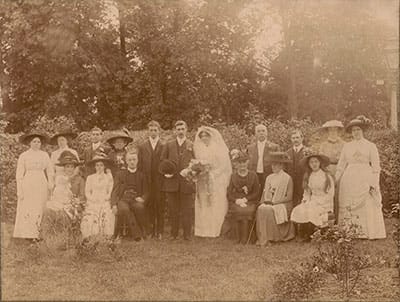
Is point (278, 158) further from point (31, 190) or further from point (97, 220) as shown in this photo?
point (31, 190)

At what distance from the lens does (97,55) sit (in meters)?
15.7

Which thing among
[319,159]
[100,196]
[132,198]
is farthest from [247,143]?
[100,196]

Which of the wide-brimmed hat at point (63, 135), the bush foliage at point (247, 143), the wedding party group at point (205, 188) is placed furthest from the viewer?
the bush foliage at point (247, 143)

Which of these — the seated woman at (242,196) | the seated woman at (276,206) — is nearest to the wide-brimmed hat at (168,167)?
the seated woman at (242,196)

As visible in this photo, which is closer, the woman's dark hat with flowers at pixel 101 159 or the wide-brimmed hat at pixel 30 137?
the woman's dark hat with flowers at pixel 101 159

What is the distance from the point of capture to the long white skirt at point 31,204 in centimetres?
867

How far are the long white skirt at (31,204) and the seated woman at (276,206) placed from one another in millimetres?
3047

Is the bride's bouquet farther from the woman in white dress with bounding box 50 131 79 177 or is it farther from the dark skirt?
the woman in white dress with bounding box 50 131 79 177

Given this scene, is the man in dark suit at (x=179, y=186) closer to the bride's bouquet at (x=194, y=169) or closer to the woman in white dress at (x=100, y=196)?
the bride's bouquet at (x=194, y=169)

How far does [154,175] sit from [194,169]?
28.9 inches

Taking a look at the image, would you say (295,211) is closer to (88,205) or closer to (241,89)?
(88,205)

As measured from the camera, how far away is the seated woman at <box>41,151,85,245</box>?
27.1 feet

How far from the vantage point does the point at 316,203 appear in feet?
28.0

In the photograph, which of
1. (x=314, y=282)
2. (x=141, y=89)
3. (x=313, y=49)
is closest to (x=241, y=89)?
(x=313, y=49)
